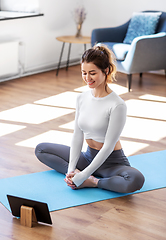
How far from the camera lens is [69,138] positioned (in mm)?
2951

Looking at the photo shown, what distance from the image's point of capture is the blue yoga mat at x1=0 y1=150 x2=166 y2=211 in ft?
6.58

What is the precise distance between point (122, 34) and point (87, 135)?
3.10 meters

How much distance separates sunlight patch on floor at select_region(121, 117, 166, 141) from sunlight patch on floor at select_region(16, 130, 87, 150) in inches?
18.1

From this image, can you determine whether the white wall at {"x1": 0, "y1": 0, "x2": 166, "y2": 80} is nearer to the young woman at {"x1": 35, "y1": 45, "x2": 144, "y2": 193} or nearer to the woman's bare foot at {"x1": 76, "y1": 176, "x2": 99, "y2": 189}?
the young woman at {"x1": 35, "y1": 45, "x2": 144, "y2": 193}

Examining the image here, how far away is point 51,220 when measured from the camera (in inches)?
70.7

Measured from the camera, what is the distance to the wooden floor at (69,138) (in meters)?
1.76

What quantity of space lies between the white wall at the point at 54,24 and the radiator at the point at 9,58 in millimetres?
139

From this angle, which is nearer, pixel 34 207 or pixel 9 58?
pixel 34 207

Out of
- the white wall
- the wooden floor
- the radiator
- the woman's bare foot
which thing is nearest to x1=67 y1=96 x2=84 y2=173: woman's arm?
the woman's bare foot

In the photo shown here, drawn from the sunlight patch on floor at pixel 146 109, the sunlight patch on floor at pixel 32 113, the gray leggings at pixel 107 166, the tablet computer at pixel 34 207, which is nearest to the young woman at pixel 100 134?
the gray leggings at pixel 107 166

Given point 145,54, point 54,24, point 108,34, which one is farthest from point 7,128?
point 54,24

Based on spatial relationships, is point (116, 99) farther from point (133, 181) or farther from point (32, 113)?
point (32, 113)

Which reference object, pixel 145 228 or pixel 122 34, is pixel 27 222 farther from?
pixel 122 34

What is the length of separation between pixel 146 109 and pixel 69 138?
1092 mm
